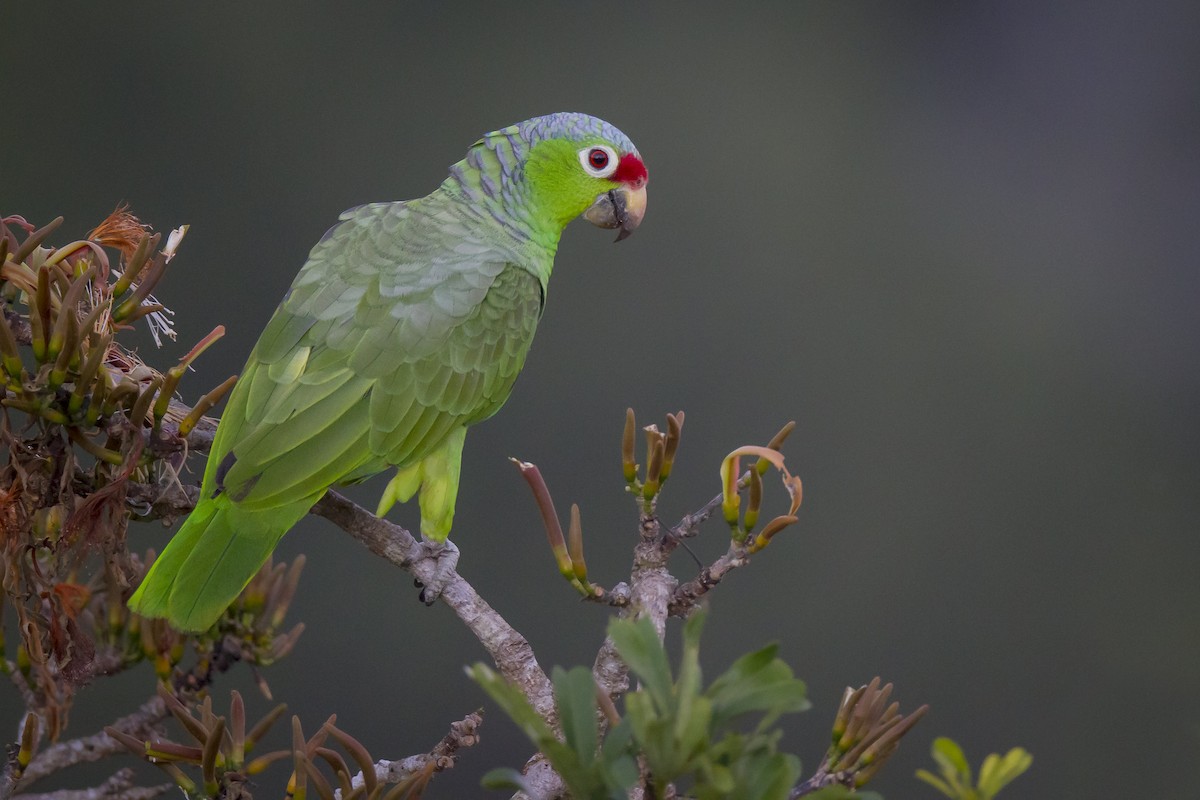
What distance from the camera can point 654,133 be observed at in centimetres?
236

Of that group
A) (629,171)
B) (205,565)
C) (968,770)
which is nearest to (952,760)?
(968,770)

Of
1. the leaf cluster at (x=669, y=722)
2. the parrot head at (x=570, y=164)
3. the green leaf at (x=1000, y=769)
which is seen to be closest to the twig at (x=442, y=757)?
the leaf cluster at (x=669, y=722)

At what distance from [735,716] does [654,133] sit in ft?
5.96

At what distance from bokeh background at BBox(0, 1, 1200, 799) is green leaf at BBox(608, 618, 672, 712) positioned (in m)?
1.63

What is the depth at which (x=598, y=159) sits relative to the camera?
147cm

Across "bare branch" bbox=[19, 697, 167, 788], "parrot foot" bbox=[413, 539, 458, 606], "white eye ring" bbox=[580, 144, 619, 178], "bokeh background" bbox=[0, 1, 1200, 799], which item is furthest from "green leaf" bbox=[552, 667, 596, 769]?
"bokeh background" bbox=[0, 1, 1200, 799]

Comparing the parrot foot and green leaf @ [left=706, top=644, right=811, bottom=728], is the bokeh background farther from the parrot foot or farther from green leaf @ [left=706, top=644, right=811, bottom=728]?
green leaf @ [left=706, top=644, right=811, bottom=728]

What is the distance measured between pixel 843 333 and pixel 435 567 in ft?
4.65

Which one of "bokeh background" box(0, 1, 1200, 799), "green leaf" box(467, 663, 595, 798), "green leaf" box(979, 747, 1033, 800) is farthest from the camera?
"bokeh background" box(0, 1, 1200, 799)

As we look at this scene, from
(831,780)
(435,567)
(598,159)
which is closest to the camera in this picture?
(831,780)

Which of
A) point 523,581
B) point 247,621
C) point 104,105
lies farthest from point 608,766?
point 104,105

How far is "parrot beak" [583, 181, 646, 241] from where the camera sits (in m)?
1.51

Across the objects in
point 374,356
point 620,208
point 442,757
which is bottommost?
point 442,757

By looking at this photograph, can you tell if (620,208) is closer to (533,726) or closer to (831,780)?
(831,780)
